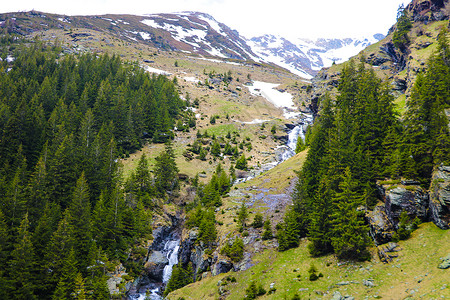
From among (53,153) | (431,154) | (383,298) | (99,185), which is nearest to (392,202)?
(431,154)

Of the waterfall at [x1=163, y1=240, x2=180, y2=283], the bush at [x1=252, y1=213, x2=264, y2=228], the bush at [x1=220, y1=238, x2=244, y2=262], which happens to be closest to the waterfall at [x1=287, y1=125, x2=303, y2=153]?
the bush at [x1=252, y1=213, x2=264, y2=228]

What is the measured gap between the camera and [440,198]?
97.6 ft

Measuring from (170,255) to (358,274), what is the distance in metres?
44.8

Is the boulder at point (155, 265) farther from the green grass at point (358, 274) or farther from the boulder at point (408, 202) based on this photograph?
the boulder at point (408, 202)

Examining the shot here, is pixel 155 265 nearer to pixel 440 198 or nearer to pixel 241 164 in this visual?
pixel 241 164

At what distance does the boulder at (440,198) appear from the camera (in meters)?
29.1

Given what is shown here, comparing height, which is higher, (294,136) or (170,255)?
(294,136)

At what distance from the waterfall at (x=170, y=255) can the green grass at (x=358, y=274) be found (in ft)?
51.0

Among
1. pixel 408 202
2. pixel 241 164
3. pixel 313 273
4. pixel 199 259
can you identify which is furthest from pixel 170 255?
pixel 408 202

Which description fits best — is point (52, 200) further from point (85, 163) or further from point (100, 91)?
point (100, 91)

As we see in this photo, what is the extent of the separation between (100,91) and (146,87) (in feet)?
75.1

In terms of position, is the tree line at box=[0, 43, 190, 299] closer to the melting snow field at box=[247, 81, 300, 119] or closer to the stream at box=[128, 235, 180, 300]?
the stream at box=[128, 235, 180, 300]

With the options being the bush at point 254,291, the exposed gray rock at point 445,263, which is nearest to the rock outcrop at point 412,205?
the exposed gray rock at point 445,263

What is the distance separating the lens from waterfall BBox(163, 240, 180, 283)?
56.7 metres
